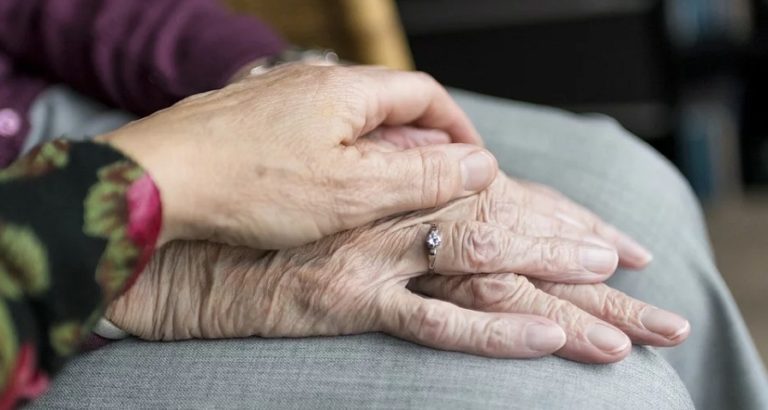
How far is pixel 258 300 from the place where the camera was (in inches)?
28.3

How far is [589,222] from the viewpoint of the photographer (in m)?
0.86

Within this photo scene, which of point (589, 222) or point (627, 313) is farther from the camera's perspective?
point (589, 222)

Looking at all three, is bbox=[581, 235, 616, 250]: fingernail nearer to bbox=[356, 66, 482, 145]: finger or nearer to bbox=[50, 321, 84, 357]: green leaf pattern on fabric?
bbox=[356, 66, 482, 145]: finger

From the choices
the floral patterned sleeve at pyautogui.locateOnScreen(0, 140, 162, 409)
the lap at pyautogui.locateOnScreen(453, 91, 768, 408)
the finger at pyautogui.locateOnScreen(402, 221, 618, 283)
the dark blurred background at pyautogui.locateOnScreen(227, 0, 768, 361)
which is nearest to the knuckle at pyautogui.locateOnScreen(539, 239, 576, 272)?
the finger at pyautogui.locateOnScreen(402, 221, 618, 283)

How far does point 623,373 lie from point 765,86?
139cm

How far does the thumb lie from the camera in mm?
727

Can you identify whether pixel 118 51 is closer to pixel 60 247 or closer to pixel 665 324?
pixel 60 247

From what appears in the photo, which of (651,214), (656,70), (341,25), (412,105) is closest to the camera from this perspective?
(412,105)

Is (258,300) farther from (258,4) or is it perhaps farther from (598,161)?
(258,4)

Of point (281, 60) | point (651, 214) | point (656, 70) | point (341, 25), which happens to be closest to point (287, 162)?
point (281, 60)

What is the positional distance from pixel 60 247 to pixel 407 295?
0.27 metres

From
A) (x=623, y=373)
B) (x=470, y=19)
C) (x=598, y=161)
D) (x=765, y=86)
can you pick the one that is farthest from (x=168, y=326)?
(x=765, y=86)

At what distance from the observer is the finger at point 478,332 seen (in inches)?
26.8

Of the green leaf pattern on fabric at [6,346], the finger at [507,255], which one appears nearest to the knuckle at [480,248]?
the finger at [507,255]
